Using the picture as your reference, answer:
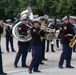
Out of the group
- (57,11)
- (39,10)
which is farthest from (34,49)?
(39,10)

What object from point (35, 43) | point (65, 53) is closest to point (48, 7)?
point (65, 53)

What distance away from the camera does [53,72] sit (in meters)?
10.2

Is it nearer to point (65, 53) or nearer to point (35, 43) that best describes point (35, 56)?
point (35, 43)

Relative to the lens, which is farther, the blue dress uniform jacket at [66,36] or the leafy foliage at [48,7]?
the leafy foliage at [48,7]

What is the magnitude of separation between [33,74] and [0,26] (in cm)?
173

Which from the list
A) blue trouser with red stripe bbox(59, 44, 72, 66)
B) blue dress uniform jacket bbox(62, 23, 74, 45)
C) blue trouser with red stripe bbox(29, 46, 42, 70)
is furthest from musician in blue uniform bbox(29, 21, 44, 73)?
blue trouser with red stripe bbox(59, 44, 72, 66)

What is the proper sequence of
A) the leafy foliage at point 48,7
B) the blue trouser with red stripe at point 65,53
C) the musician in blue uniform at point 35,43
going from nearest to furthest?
the musician in blue uniform at point 35,43 < the blue trouser with red stripe at point 65,53 < the leafy foliage at point 48,7

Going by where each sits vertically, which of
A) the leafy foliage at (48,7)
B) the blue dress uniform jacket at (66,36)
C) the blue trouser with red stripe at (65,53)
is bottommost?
the blue trouser with red stripe at (65,53)

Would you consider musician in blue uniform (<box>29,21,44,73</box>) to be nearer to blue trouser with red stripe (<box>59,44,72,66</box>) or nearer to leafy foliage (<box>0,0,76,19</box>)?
blue trouser with red stripe (<box>59,44,72,66</box>)

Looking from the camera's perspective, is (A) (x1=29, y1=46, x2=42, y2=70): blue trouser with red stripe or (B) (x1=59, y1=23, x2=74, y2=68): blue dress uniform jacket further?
(B) (x1=59, y1=23, x2=74, y2=68): blue dress uniform jacket

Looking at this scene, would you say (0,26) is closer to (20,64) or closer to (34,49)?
(34,49)

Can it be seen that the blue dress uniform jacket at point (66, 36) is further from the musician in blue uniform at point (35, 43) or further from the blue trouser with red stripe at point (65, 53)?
the musician in blue uniform at point (35, 43)

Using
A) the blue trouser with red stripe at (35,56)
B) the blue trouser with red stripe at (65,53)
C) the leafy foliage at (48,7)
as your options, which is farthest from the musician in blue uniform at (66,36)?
the leafy foliage at (48,7)

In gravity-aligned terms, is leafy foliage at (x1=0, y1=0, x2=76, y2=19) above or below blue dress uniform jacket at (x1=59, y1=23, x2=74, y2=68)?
above
